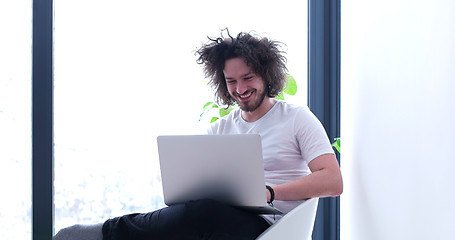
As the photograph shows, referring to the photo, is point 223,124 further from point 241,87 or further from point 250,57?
point 250,57

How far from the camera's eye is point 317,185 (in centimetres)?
155

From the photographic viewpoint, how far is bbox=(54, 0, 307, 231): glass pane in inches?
99.2

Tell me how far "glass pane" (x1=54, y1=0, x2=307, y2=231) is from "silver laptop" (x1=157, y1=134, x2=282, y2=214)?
3.57ft

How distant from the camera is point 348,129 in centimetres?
199

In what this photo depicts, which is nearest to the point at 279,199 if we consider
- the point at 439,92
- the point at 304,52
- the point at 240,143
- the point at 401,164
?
the point at 240,143

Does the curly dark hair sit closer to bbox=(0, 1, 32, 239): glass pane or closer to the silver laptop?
the silver laptop

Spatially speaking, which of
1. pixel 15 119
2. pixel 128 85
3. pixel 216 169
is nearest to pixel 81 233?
pixel 216 169

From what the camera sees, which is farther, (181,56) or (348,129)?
(181,56)

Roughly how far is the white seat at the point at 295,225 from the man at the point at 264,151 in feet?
0.20

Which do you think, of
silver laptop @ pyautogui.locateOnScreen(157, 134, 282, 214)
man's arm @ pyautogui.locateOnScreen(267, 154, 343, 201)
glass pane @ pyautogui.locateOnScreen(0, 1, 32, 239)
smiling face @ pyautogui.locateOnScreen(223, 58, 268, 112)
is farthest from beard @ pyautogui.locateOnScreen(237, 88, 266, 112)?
glass pane @ pyautogui.locateOnScreen(0, 1, 32, 239)

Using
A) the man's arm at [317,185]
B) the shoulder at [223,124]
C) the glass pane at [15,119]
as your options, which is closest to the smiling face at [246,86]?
the shoulder at [223,124]

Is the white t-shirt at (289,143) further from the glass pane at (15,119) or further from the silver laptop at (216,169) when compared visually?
the glass pane at (15,119)

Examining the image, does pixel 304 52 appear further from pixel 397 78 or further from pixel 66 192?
pixel 66 192

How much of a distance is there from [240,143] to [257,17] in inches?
57.6
